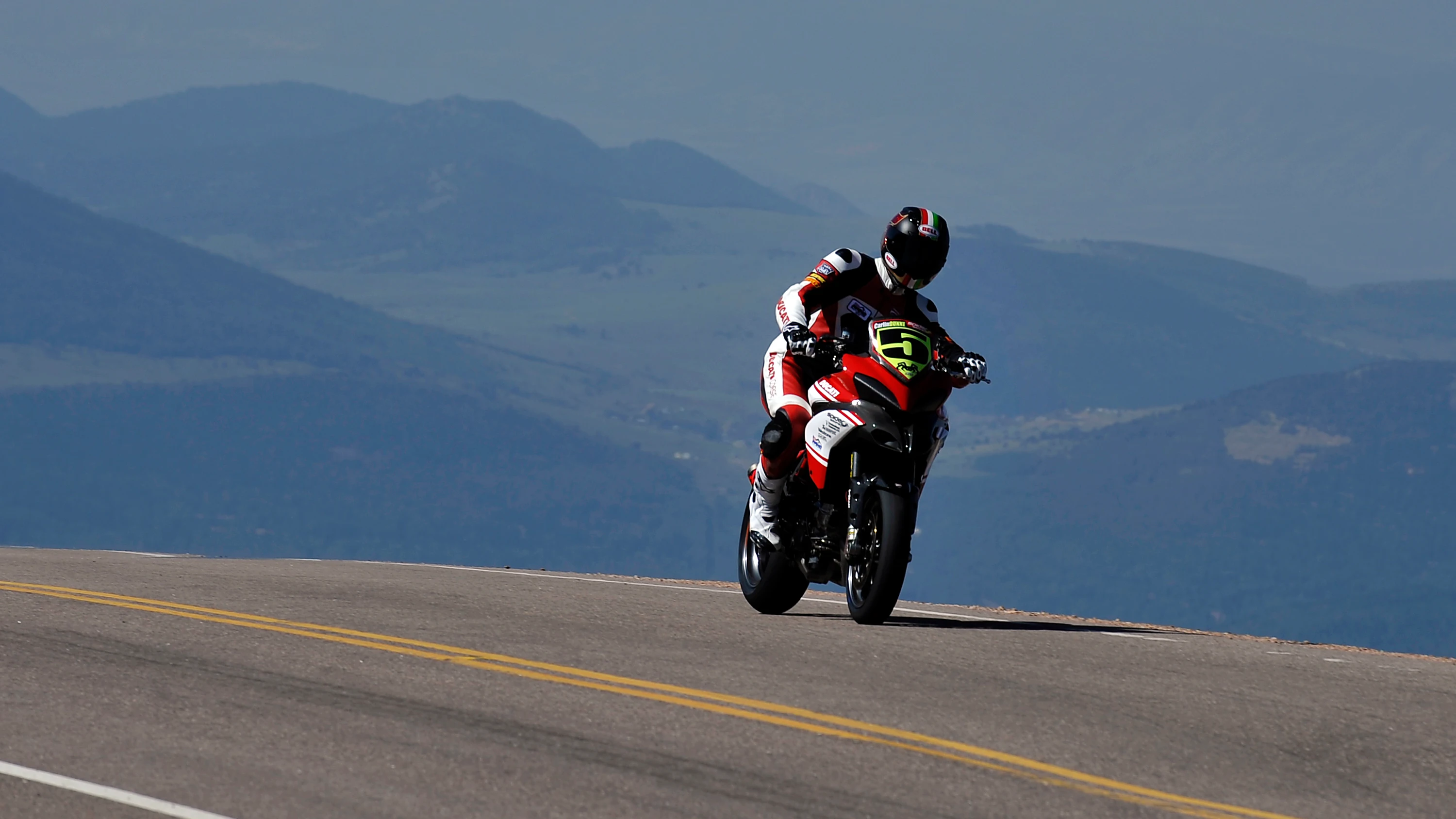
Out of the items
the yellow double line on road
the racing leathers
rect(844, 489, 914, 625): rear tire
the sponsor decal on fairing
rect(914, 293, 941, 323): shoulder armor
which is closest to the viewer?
the yellow double line on road

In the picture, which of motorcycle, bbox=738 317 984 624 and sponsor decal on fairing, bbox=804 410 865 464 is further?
sponsor decal on fairing, bbox=804 410 865 464

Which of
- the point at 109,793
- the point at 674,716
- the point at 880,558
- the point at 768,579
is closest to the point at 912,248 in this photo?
the point at 880,558

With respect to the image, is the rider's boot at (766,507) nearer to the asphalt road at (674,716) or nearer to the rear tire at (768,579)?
the rear tire at (768,579)

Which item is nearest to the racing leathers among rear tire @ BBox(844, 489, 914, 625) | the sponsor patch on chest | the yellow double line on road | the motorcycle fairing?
the sponsor patch on chest

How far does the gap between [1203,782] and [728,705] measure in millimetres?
2124

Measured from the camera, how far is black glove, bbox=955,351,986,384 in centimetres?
1053

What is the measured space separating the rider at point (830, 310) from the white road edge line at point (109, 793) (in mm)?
5415

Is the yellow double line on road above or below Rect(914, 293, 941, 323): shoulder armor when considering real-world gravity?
below

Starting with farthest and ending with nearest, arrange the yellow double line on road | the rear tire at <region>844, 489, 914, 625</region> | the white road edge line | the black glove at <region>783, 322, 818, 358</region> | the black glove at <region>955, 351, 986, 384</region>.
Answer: the black glove at <region>783, 322, 818, 358</region> → the black glove at <region>955, 351, 986, 384</region> → the rear tire at <region>844, 489, 914, 625</region> → the yellow double line on road → the white road edge line

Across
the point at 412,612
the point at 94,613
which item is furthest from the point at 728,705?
the point at 94,613

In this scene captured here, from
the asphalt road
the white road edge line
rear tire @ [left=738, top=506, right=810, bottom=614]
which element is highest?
rear tire @ [left=738, top=506, right=810, bottom=614]

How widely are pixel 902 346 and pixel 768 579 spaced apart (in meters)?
2.00

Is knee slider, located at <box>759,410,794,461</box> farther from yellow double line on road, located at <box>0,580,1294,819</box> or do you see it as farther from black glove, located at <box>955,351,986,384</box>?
yellow double line on road, located at <box>0,580,1294,819</box>

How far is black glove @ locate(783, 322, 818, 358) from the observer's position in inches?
423
